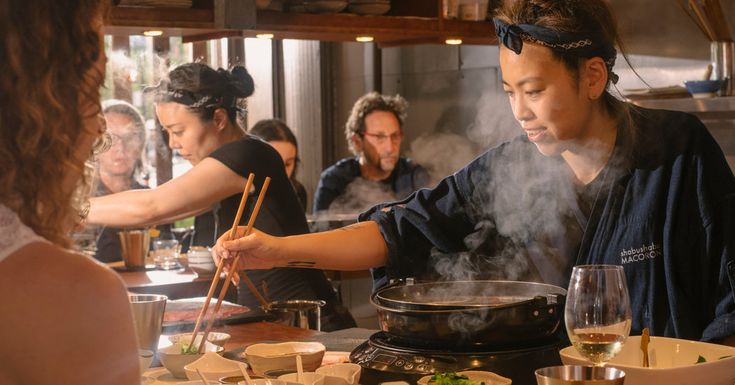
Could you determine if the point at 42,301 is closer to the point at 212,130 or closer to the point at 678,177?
the point at 678,177

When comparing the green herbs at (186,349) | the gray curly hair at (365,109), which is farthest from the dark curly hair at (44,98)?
the gray curly hair at (365,109)

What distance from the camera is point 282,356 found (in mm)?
2023

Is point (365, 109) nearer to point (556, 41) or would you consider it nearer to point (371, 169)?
point (371, 169)

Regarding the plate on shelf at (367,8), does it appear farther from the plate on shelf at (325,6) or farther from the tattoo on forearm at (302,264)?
the tattoo on forearm at (302,264)

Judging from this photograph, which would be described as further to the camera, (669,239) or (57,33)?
(669,239)

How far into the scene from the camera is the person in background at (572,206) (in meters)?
2.34

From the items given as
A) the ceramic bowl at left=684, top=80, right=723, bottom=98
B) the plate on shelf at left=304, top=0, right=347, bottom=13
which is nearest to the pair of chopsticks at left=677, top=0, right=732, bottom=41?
the ceramic bowl at left=684, top=80, right=723, bottom=98

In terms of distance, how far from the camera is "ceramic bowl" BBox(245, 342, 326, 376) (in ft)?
6.64

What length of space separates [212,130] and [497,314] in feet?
7.47

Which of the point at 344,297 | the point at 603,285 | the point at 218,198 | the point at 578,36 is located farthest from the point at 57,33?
the point at 344,297

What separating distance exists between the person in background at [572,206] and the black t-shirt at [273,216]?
0.90 meters

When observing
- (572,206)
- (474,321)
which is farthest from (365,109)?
(474,321)

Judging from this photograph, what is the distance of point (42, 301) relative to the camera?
1.12 metres

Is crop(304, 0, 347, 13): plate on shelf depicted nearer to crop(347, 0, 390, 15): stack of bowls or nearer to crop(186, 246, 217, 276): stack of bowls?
crop(347, 0, 390, 15): stack of bowls
